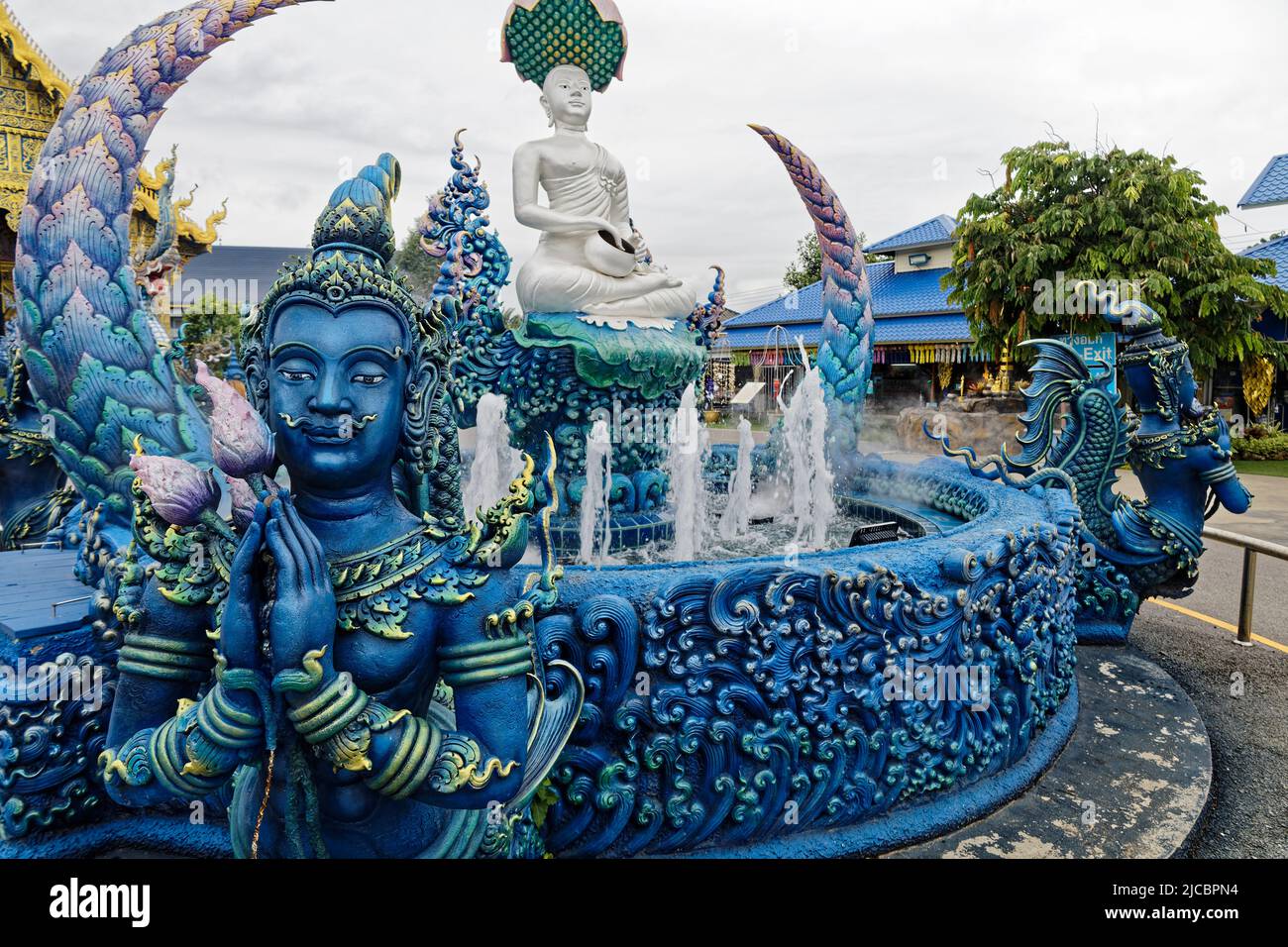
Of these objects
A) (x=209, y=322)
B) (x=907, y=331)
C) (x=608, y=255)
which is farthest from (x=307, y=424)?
(x=209, y=322)

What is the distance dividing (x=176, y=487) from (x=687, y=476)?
4.26 meters

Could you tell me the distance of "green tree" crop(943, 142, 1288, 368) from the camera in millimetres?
17266

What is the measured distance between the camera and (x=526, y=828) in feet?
8.09

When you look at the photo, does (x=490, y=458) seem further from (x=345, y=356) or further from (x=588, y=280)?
(x=345, y=356)

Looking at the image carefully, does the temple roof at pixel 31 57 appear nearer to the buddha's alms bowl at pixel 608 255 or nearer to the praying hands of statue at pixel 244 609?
the buddha's alms bowl at pixel 608 255

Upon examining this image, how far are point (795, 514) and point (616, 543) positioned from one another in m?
1.92

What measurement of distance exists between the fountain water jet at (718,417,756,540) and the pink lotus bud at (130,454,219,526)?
4.60 m

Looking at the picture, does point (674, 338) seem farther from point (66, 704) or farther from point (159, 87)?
point (66, 704)

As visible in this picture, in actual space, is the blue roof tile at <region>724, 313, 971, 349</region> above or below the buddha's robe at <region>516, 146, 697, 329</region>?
above

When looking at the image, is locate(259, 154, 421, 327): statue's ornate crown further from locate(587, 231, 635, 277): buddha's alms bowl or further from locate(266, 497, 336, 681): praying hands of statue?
locate(587, 231, 635, 277): buddha's alms bowl

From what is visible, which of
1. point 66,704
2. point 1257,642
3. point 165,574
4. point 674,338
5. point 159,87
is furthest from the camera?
point 1257,642

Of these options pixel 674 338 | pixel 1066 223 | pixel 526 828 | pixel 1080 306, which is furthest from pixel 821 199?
pixel 1066 223

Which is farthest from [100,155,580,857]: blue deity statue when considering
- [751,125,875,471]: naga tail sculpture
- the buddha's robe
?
[751,125,875,471]: naga tail sculpture

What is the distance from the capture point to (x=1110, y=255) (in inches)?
688
